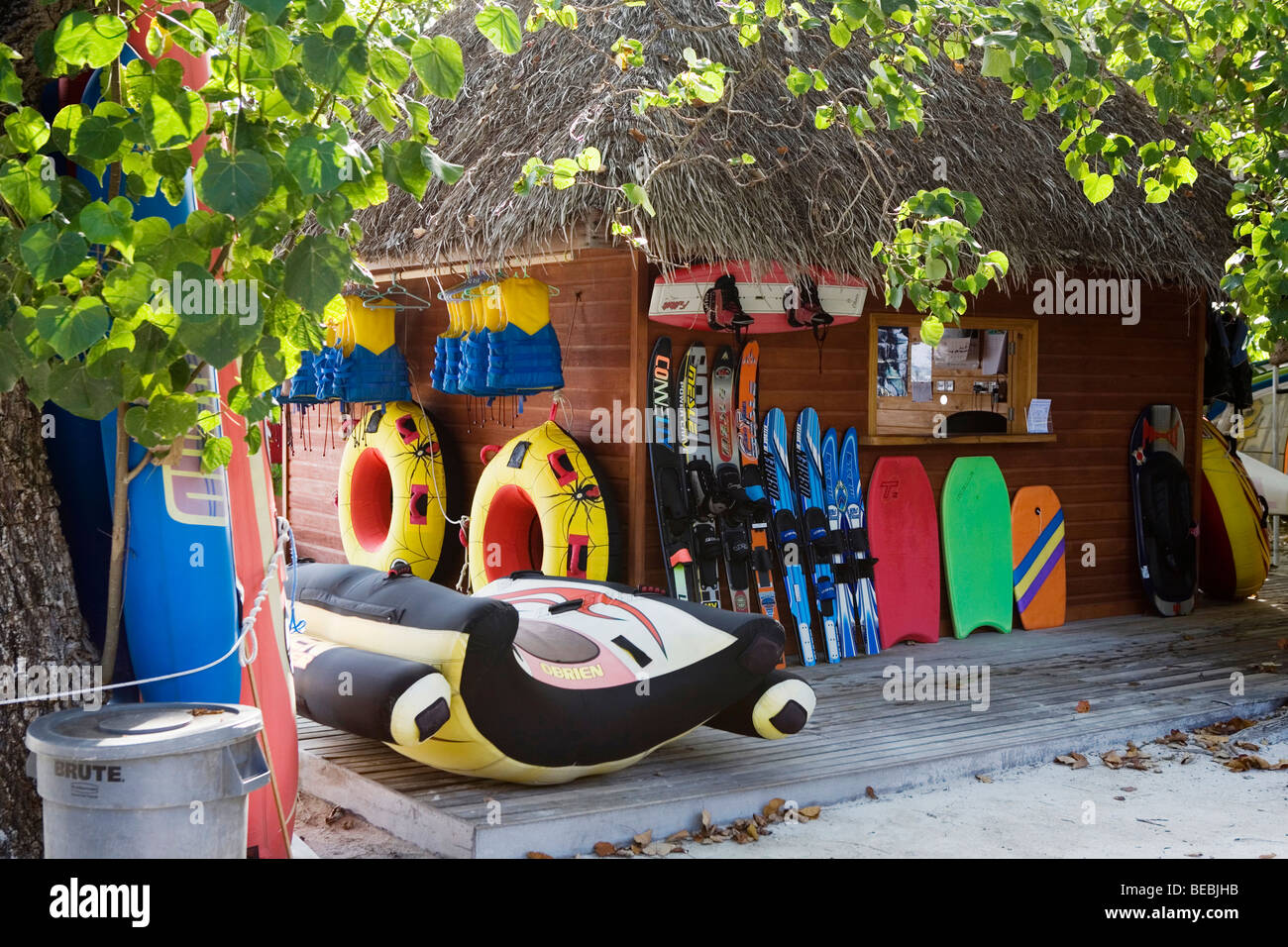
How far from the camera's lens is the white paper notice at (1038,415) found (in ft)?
23.6

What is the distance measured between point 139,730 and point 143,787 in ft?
0.44

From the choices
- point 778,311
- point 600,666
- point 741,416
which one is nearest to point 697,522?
point 741,416

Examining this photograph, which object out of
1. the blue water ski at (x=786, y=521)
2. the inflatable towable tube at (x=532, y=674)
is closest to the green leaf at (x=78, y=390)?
the inflatable towable tube at (x=532, y=674)

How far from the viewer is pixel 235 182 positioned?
7.31ft

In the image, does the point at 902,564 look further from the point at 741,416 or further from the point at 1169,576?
the point at 1169,576

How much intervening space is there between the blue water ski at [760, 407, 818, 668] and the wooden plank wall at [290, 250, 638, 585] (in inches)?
29.8

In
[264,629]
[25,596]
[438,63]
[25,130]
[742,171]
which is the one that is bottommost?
[264,629]

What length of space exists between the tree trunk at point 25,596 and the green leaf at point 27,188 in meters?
0.74

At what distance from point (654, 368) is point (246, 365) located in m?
3.50

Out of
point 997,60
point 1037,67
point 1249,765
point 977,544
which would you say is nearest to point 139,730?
point 997,60

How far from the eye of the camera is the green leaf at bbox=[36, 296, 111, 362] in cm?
223

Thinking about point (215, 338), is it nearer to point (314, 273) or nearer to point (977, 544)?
point (314, 273)

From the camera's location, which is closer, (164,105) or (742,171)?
(164,105)

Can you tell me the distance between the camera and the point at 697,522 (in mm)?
5980
